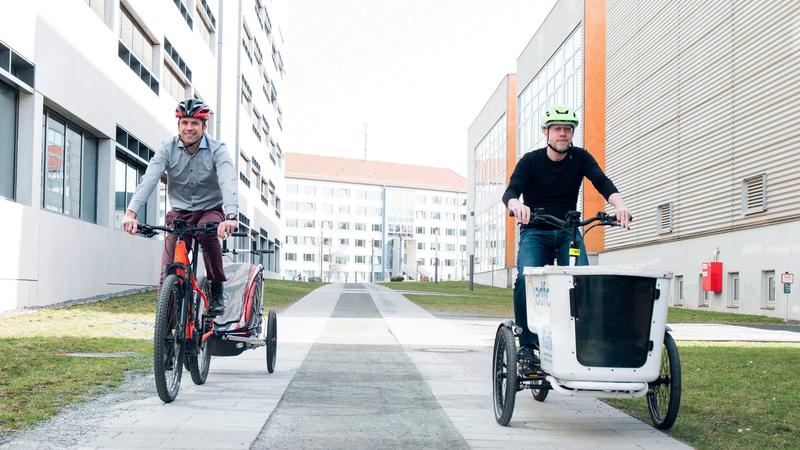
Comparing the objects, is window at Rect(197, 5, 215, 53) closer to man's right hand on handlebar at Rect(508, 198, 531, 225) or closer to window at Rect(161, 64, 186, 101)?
window at Rect(161, 64, 186, 101)

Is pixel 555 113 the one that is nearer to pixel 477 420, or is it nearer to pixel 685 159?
pixel 477 420

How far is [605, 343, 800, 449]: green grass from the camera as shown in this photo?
5.30 metres

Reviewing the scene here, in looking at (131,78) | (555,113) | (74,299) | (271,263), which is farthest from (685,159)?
(271,263)

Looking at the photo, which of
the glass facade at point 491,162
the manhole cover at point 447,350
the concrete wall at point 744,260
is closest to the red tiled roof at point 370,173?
the glass facade at point 491,162

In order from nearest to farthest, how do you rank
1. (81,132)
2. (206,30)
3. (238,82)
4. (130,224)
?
(130,224) → (81,132) → (206,30) → (238,82)

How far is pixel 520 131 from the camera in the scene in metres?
57.3

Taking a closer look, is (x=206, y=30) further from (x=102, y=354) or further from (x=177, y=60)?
(x=102, y=354)

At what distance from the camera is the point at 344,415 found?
227 inches

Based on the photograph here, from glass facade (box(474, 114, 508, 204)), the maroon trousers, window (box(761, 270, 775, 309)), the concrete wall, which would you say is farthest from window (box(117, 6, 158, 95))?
glass facade (box(474, 114, 508, 204))

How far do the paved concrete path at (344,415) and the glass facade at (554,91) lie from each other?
33.0 m

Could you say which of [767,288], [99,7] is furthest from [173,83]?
[767,288]

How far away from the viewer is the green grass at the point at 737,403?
5301 millimetres

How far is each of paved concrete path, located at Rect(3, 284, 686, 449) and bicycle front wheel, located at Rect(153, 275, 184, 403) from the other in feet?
0.50

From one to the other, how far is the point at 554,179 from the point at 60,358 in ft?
16.4
